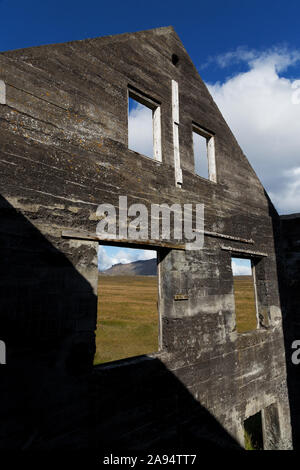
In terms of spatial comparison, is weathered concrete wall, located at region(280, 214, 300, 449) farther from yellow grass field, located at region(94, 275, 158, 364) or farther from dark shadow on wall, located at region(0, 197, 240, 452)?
yellow grass field, located at region(94, 275, 158, 364)

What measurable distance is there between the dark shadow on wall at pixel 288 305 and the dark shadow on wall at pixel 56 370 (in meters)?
4.64

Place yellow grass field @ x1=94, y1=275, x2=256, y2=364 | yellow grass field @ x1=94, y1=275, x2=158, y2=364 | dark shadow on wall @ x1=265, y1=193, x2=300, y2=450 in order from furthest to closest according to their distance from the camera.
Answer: yellow grass field @ x1=94, y1=275, x2=256, y2=364 < yellow grass field @ x1=94, y1=275, x2=158, y2=364 < dark shadow on wall @ x1=265, y1=193, x2=300, y2=450

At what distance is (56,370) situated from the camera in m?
3.42

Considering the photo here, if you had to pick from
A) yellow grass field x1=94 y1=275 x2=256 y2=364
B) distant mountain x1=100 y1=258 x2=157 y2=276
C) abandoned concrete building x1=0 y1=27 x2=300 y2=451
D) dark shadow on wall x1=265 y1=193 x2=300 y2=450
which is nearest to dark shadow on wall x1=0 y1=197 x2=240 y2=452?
abandoned concrete building x1=0 y1=27 x2=300 y2=451

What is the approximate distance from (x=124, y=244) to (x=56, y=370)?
2040 millimetres

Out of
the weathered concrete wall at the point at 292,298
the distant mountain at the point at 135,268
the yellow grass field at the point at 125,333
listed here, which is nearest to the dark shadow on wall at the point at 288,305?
the weathered concrete wall at the point at 292,298

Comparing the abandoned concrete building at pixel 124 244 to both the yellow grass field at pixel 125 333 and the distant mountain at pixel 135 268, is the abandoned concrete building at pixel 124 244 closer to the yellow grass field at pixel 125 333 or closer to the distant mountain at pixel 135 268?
the yellow grass field at pixel 125 333

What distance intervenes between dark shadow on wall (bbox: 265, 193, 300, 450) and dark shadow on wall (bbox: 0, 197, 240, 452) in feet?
15.2

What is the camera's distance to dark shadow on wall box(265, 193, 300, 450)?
7137mm

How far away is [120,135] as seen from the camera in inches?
191

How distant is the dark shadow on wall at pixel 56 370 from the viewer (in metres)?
3.16
